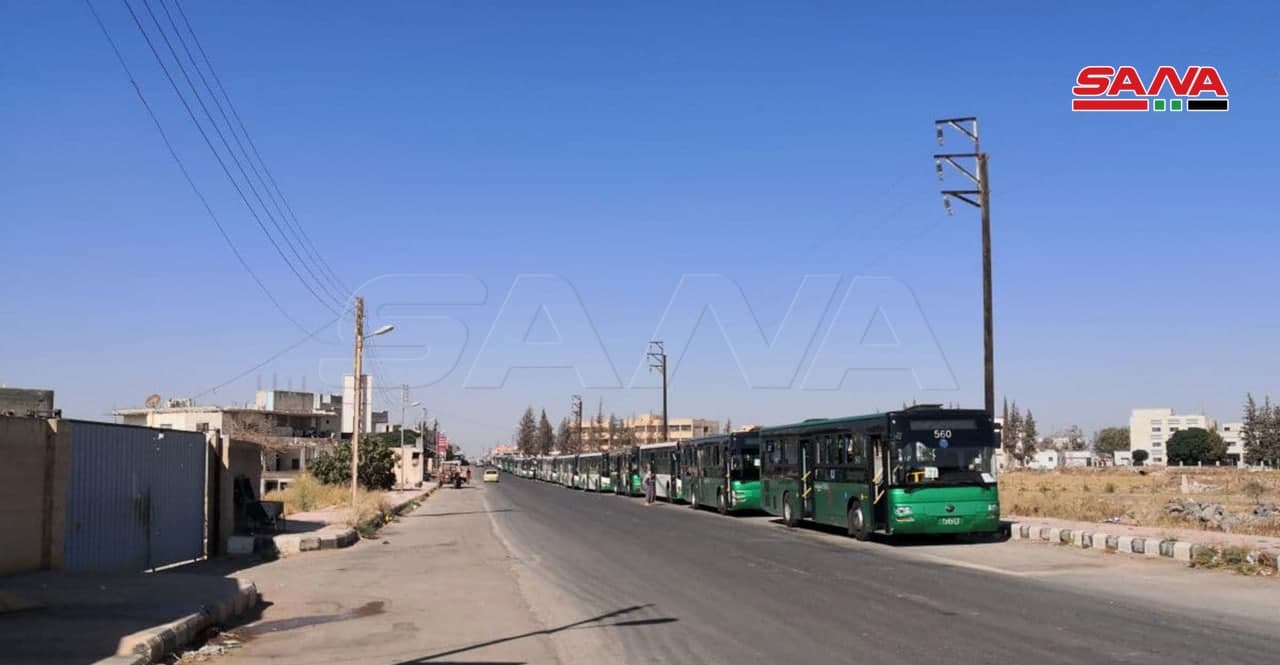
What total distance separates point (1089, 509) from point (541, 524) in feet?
52.6

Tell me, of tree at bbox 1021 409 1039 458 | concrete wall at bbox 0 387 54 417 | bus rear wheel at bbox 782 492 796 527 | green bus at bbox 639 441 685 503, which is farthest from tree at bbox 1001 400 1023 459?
concrete wall at bbox 0 387 54 417

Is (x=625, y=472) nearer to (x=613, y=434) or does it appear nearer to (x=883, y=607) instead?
(x=883, y=607)

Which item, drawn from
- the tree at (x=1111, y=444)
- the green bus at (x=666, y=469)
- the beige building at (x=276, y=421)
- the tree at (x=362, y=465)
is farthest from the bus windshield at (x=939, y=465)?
the tree at (x=1111, y=444)

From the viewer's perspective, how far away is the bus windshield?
21.8m

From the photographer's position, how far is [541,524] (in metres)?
32.6

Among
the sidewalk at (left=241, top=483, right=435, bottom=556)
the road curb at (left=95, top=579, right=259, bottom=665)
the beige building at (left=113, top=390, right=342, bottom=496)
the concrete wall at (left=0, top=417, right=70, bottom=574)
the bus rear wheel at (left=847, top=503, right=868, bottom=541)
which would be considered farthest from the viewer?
the beige building at (left=113, top=390, right=342, bottom=496)

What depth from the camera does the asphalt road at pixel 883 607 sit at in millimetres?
9414

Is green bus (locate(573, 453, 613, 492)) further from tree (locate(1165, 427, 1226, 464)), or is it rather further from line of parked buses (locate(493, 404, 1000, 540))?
tree (locate(1165, 427, 1226, 464))

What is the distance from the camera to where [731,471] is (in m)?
37.5

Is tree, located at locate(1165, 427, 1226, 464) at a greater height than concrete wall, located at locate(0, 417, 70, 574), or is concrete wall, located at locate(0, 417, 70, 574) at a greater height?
concrete wall, located at locate(0, 417, 70, 574)

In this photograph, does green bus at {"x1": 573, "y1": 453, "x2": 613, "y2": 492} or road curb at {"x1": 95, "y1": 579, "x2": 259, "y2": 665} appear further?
green bus at {"x1": 573, "y1": 453, "x2": 613, "y2": 492}

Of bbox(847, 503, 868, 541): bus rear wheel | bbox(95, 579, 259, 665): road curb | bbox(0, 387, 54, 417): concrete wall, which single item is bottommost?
bbox(847, 503, 868, 541): bus rear wheel

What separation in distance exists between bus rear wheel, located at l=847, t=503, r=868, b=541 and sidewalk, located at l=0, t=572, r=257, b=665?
13.9m

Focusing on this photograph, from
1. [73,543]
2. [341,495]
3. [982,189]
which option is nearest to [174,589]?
→ [73,543]
